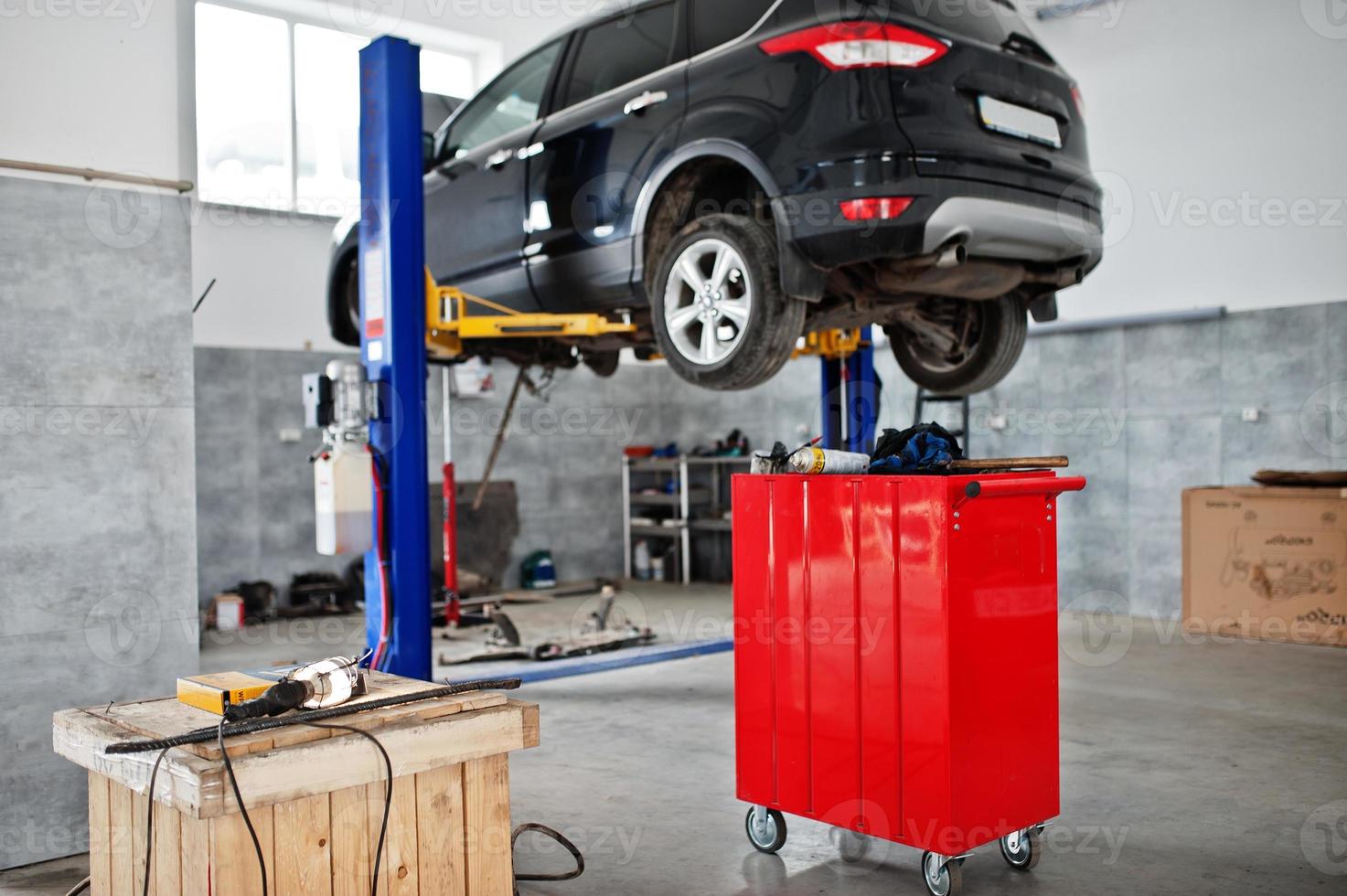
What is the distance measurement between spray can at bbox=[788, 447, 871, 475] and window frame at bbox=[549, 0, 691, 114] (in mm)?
2036

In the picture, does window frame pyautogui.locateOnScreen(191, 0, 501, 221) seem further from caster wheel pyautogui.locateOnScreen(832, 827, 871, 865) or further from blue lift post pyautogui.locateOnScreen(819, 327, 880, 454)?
caster wheel pyautogui.locateOnScreen(832, 827, 871, 865)

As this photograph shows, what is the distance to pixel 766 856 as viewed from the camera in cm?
310

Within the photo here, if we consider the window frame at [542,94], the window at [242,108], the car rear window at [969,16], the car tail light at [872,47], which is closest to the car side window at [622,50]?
the window frame at [542,94]

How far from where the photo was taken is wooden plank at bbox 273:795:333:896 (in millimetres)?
1910

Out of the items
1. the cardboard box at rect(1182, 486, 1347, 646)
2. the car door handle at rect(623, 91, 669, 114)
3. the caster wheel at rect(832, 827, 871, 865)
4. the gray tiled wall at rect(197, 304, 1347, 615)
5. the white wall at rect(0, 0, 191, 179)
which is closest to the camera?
the caster wheel at rect(832, 827, 871, 865)

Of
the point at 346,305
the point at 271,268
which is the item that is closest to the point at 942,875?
the point at 346,305

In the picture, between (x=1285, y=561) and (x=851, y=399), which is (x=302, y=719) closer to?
(x=851, y=399)

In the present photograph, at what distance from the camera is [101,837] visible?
2.21 m

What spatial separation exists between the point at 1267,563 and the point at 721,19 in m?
4.76

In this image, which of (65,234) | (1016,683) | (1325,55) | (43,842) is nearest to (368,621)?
(43,842)

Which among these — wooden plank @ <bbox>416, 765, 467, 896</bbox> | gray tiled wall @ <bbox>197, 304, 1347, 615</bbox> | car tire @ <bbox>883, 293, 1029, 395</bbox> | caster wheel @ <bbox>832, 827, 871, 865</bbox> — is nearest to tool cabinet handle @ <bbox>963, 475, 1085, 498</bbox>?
caster wheel @ <bbox>832, 827, 871, 865</bbox>

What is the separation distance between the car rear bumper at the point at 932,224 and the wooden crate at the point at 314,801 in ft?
6.90

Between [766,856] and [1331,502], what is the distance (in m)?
4.92

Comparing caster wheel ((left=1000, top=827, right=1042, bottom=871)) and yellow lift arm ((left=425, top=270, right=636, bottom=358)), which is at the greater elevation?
yellow lift arm ((left=425, top=270, right=636, bottom=358))
